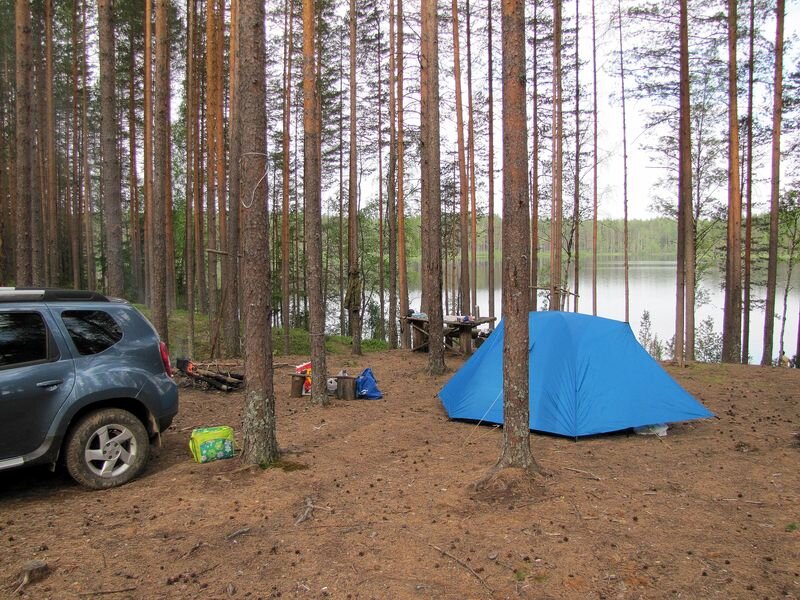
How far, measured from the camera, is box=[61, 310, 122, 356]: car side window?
15.0 ft

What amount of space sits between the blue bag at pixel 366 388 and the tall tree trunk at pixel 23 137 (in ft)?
19.9

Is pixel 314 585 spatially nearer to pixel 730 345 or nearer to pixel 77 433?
pixel 77 433

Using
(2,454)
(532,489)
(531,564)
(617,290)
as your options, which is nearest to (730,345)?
(532,489)

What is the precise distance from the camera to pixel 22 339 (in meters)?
4.28

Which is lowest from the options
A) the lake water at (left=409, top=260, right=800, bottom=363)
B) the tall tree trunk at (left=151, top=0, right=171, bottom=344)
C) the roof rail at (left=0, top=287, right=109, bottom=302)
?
the lake water at (left=409, top=260, right=800, bottom=363)

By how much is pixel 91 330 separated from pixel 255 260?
5.10 ft

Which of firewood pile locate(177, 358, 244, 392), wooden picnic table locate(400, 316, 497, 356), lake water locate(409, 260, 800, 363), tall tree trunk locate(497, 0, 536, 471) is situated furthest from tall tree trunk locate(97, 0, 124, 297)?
lake water locate(409, 260, 800, 363)

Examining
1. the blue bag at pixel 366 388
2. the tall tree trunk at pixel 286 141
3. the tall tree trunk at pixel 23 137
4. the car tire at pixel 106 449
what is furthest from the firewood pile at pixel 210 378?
the tall tree trunk at pixel 286 141

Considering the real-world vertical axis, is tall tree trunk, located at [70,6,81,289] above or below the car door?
above

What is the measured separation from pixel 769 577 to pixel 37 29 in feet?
73.6

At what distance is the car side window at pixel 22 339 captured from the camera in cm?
416

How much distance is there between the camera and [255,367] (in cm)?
499

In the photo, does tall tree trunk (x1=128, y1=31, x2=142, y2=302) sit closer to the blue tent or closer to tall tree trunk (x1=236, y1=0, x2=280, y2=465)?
tall tree trunk (x1=236, y1=0, x2=280, y2=465)

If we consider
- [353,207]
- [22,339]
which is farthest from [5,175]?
[22,339]
